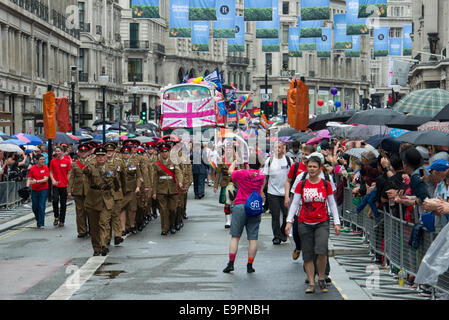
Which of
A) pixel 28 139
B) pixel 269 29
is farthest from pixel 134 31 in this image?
pixel 28 139

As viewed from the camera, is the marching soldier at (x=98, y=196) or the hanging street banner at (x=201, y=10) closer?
the marching soldier at (x=98, y=196)

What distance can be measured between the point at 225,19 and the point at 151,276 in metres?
23.2

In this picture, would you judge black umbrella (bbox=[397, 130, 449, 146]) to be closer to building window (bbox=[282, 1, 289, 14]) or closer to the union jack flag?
the union jack flag

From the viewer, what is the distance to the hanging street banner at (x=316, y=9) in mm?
32375

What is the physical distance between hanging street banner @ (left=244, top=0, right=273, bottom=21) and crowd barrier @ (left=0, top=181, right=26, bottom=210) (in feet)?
38.2

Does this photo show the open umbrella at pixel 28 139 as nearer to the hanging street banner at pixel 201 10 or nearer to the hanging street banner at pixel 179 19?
the hanging street banner at pixel 179 19

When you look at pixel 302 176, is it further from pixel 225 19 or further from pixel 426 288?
pixel 225 19

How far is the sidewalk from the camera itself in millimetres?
20422

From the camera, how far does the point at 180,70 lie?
332 feet

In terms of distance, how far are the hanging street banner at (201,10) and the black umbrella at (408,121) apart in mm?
14495

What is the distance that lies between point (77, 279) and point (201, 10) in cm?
2087

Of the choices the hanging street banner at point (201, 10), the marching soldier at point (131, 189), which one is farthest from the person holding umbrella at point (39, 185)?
the hanging street banner at point (201, 10)

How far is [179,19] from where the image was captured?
109 ft

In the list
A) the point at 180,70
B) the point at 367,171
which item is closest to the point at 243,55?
the point at 180,70
